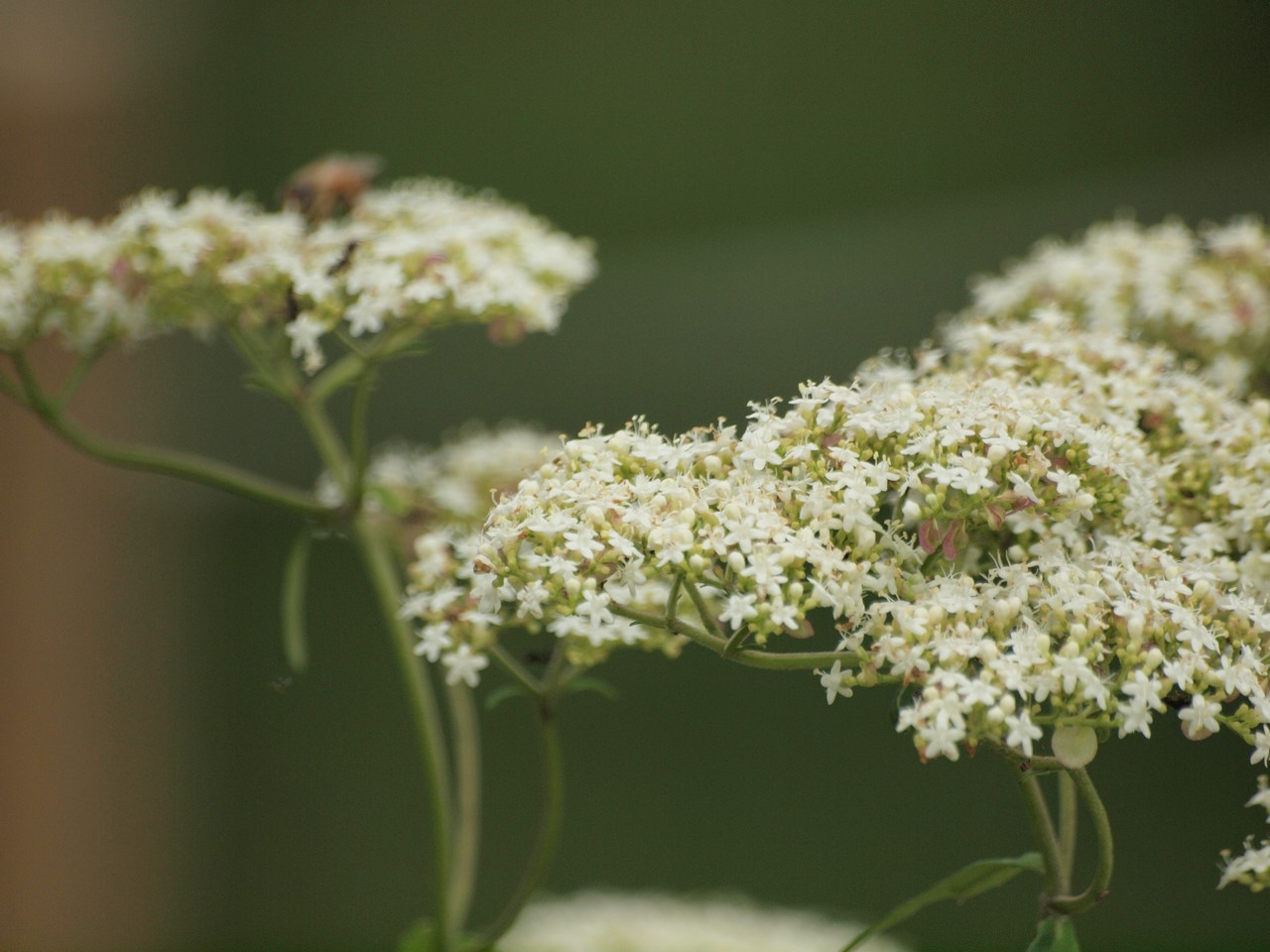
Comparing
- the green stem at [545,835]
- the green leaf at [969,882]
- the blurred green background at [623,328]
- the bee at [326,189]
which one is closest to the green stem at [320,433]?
the bee at [326,189]

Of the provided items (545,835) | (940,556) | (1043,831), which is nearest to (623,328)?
(545,835)

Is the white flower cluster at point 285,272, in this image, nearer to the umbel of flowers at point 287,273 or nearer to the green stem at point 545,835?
the umbel of flowers at point 287,273

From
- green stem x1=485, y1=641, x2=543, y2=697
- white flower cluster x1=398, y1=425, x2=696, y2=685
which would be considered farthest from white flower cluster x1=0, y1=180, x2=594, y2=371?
green stem x1=485, y1=641, x2=543, y2=697

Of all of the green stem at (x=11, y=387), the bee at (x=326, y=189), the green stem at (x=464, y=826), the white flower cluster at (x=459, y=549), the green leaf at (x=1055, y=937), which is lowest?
the green leaf at (x=1055, y=937)

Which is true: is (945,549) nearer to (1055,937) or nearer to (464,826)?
(1055,937)

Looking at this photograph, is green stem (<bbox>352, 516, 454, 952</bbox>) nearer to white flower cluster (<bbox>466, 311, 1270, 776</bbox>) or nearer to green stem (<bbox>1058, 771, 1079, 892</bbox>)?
white flower cluster (<bbox>466, 311, 1270, 776</bbox>)

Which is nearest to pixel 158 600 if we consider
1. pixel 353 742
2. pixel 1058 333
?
pixel 353 742

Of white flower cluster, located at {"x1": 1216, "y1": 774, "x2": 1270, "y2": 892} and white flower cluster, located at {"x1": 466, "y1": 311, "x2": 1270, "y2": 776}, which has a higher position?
white flower cluster, located at {"x1": 466, "y1": 311, "x2": 1270, "y2": 776}
